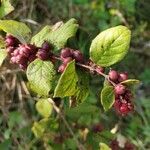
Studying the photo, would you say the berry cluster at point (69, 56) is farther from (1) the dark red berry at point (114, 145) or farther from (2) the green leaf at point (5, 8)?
(1) the dark red berry at point (114, 145)

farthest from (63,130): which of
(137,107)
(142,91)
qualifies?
(142,91)

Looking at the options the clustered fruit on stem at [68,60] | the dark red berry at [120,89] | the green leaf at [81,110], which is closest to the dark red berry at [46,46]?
the clustered fruit on stem at [68,60]

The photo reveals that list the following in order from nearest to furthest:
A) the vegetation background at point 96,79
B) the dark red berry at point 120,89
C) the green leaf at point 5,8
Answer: the dark red berry at point 120,89 < the green leaf at point 5,8 < the vegetation background at point 96,79

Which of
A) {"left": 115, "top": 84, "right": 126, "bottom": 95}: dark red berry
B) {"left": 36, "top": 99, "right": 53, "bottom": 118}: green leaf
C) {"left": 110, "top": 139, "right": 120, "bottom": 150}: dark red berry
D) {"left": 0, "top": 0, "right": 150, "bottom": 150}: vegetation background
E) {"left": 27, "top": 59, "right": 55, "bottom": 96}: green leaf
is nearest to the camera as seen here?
{"left": 115, "top": 84, "right": 126, "bottom": 95}: dark red berry

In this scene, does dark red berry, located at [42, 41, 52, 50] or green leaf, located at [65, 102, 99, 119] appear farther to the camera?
green leaf, located at [65, 102, 99, 119]

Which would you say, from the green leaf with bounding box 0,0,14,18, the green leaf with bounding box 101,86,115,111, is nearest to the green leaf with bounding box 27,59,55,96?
the green leaf with bounding box 101,86,115,111

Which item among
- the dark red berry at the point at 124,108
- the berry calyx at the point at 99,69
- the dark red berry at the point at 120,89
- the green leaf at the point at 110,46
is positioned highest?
the green leaf at the point at 110,46

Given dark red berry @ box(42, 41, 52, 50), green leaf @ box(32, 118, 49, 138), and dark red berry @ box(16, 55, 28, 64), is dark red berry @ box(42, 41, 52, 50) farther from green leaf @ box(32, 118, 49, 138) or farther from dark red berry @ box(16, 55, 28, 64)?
green leaf @ box(32, 118, 49, 138)

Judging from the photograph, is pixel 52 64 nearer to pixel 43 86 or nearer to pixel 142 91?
pixel 43 86
